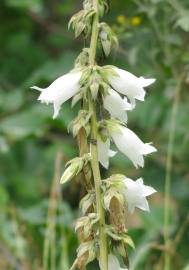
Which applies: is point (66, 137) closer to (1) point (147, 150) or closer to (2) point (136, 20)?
(2) point (136, 20)

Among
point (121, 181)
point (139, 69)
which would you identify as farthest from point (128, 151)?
point (139, 69)

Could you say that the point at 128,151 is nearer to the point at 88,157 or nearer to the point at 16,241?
the point at 88,157

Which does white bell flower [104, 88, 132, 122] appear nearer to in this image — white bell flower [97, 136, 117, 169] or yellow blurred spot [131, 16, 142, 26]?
white bell flower [97, 136, 117, 169]

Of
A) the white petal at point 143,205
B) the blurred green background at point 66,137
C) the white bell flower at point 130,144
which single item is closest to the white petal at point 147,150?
the white bell flower at point 130,144

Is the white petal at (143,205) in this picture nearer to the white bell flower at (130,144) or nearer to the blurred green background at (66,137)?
the white bell flower at (130,144)

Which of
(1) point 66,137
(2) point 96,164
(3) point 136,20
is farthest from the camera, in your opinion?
(1) point 66,137

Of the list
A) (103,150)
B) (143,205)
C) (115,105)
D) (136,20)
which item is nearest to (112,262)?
(143,205)
